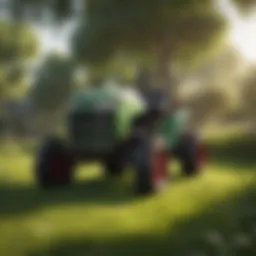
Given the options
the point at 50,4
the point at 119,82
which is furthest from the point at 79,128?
the point at 50,4

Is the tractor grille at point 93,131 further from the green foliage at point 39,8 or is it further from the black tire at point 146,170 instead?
the green foliage at point 39,8

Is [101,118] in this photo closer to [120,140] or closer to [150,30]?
[120,140]

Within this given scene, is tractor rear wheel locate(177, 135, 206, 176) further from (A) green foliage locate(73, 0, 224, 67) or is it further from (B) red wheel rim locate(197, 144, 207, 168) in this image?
(A) green foliage locate(73, 0, 224, 67)

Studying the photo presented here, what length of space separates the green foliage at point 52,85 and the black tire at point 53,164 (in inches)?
2.1

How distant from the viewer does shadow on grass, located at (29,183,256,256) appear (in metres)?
0.90

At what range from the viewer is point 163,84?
37.4 inches

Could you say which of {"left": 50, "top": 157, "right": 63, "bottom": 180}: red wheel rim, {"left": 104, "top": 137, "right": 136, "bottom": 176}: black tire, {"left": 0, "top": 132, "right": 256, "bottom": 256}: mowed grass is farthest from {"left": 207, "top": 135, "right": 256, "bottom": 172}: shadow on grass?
{"left": 50, "top": 157, "right": 63, "bottom": 180}: red wheel rim

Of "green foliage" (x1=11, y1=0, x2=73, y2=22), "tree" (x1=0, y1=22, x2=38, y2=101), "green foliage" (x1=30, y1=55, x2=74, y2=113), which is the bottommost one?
"green foliage" (x1=30, y1=55, x2=74, y2=113)

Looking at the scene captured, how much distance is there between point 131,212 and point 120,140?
11 cm

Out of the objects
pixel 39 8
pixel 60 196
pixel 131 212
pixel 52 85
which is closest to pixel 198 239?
pixel 131 212

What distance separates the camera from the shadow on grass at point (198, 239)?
35.2 inches

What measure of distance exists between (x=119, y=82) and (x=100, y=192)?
0.17 m

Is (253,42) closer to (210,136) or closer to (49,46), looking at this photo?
(210,136)

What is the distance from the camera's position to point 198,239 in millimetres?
924
